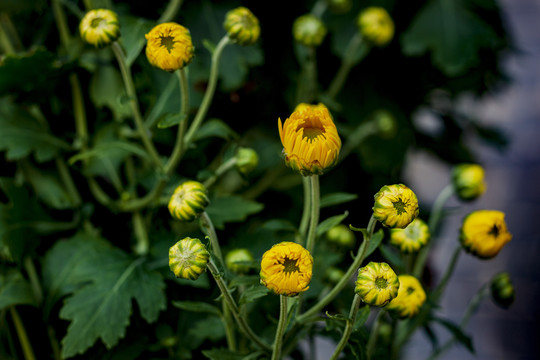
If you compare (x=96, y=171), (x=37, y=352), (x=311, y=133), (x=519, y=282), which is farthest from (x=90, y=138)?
(x=519, y=282)

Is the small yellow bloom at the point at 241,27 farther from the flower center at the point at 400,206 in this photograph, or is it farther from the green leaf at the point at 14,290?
the green leaf at the point at 14,290

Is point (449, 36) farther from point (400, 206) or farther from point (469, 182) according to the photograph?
point (400, 206)

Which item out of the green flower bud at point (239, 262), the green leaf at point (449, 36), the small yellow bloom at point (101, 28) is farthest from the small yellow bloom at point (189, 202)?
the green leaf at point (449, 36)

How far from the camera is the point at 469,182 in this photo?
31.6 inches

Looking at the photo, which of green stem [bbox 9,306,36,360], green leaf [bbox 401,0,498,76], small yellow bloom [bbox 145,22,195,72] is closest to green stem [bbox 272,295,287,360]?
small yellow bloom [bbox 145,22,195,72]

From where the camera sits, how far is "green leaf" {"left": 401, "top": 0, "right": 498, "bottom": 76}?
0.99m

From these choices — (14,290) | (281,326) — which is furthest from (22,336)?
(281,326)

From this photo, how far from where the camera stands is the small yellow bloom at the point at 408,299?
577 millimetres

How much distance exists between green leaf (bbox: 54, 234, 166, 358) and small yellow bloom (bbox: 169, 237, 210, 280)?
0.16 meters

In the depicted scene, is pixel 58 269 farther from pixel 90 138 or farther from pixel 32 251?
pixel 90 138

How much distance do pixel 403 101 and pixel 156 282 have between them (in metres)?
0.69

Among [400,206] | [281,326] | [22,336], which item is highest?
[400,206]

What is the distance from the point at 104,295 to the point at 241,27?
1.14 feet

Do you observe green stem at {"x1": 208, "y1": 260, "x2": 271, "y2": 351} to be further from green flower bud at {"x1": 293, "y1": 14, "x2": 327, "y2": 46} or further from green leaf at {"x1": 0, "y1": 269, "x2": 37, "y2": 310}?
green flower bud at {"x1": 293, "y1": 14, "x2": 327, "y2": 46}
